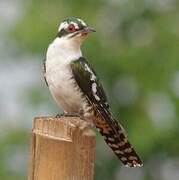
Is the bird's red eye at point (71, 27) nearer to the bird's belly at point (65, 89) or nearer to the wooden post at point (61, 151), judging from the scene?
the bird's belly at point (65, 89)

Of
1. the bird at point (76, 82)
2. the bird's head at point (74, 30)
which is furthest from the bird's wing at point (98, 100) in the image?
the bird's head at point (74, 30)

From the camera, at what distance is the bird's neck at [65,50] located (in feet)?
20.0

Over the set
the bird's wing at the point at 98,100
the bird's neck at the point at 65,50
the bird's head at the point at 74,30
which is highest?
the bird's head at the point at 74,30

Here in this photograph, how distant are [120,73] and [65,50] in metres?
7.05

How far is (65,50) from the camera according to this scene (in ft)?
20.1

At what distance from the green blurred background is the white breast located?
594 centimetres

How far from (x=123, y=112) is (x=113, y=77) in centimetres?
50

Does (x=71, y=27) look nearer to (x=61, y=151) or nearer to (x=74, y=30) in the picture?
(x=74, y=30)

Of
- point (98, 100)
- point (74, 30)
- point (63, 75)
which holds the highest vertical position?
point (74, 30)

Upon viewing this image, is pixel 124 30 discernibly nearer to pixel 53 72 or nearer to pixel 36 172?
pixel 53 72

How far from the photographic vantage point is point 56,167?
470 cm

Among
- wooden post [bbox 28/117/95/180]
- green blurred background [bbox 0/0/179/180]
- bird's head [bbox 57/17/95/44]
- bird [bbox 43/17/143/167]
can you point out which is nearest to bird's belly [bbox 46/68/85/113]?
bird [bbox 43/17/143/167]

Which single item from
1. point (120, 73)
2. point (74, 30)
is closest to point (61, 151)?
point (74, 30)

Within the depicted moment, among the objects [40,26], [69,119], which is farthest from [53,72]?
[40,26]
